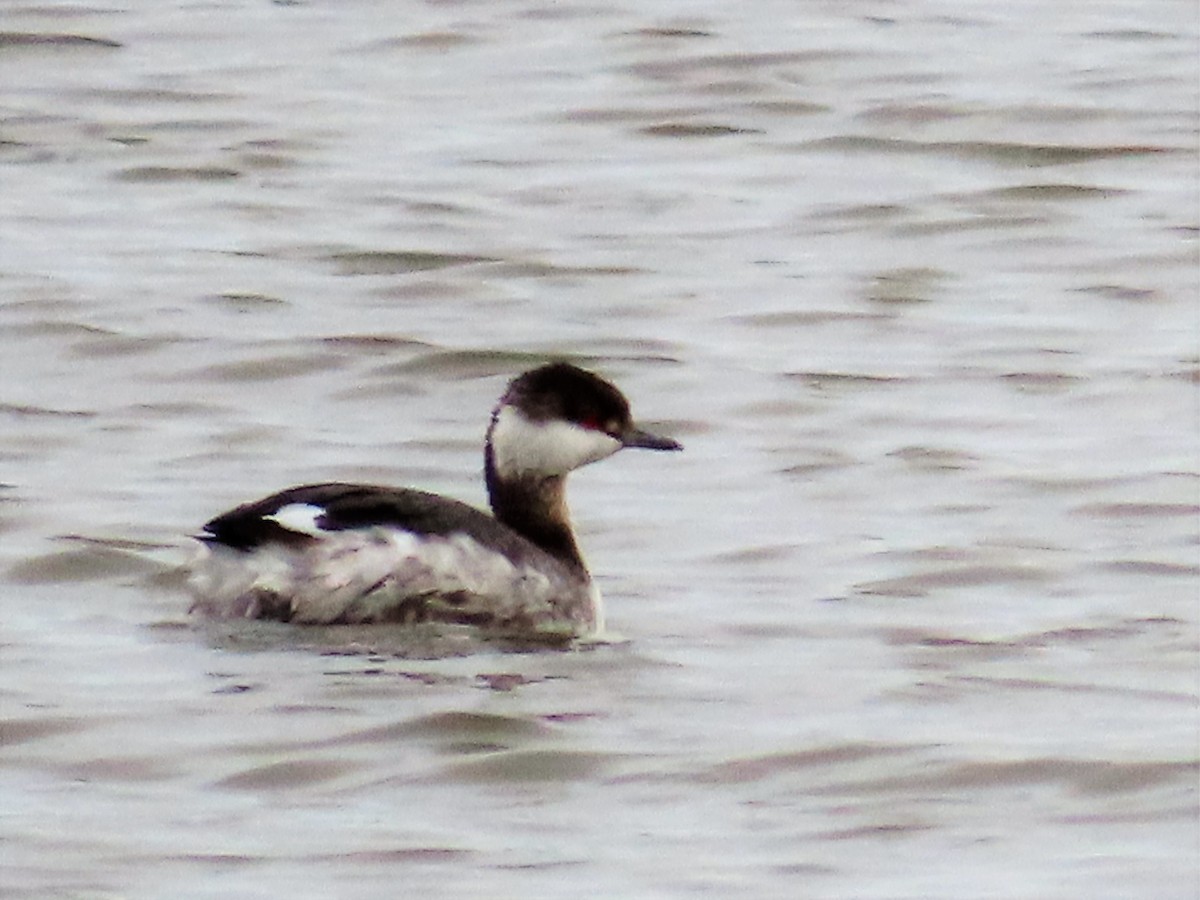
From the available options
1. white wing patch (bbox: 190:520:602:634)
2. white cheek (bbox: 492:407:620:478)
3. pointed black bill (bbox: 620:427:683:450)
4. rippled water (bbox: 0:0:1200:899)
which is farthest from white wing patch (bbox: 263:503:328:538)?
pointed black bill (bbox: 620:427:683:450)

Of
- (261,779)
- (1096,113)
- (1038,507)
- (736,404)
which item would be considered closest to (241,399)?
(736,404)

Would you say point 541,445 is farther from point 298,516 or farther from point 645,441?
point 298,516

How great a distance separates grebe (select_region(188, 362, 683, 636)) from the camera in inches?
375

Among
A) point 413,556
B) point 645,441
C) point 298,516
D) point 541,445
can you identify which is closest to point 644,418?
point 645,441

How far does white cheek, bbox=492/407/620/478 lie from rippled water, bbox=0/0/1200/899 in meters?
0.38

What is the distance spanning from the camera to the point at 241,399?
41.2 ft

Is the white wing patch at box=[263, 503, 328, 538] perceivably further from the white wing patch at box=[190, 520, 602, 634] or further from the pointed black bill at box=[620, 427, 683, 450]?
the pointed black bill at box=[620, 427, 683, 450]

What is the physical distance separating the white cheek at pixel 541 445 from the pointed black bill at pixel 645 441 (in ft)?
0.11

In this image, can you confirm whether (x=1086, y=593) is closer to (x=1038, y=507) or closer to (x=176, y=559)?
(x=1038, y=507)

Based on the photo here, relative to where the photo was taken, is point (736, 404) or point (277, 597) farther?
point (736, 404)

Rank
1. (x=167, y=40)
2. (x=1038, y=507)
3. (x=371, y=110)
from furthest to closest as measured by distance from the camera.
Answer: (x=167, y=40) → (x=371, y=110) → (x=1038, y=507)

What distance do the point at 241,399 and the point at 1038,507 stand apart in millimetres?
2702

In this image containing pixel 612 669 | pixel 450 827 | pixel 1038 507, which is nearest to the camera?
pixel 450 827

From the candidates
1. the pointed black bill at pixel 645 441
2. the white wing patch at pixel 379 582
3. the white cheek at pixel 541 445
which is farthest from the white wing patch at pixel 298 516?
the pointed black bill at pixel 645 441
